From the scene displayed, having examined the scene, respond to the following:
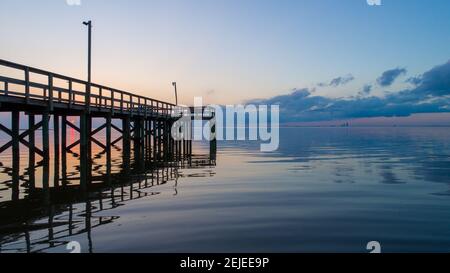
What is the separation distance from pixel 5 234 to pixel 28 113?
11.6 meters

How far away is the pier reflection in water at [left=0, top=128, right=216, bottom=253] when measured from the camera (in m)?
8.27

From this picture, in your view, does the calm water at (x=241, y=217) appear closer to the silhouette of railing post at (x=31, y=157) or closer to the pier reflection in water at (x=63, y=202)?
the pier reflection in water at (x=63, y=202)

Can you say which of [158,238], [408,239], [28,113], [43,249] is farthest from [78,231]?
[28,113]

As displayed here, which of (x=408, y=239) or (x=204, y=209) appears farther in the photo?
(x=204, y=209)

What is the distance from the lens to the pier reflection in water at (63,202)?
8.27m

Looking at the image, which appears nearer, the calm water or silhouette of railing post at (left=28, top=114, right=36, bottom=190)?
the calm water

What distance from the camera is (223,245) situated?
7969 millimetres

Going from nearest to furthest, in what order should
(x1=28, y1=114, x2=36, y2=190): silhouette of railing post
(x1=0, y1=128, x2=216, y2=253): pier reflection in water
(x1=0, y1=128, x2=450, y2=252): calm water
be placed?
(x1=0, y1=128, x2=450, y2=252): calm water, (x1=0, y1=128, x2=216, y2=253): pier reflection in water, (x1=28, y1=114, x2=36, y2=190): silhouette of railing post

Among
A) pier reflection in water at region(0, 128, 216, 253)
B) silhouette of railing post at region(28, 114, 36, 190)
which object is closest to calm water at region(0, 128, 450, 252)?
pier reflection in water at region(0, 128, 216, 253)

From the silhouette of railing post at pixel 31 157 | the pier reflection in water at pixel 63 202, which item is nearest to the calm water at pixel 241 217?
the pier reflection in water at pixel 63 202

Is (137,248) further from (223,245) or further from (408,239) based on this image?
(408,239)

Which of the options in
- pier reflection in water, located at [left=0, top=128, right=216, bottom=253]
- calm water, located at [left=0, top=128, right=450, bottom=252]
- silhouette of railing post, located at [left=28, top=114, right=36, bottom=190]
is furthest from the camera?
silhouette of railing post, located at [left=28, top=114, right=36, bottom=190]

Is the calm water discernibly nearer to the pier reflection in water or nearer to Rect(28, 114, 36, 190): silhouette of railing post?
the pier reflection in water

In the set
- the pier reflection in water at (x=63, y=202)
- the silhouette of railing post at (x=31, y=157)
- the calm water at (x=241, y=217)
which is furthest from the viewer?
the silhouette of railing post at (x=31, y=157)
